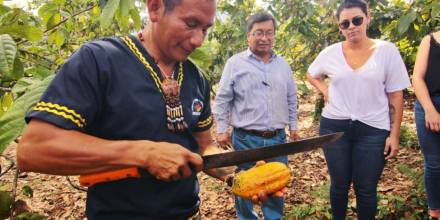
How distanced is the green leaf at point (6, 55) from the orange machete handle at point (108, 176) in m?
0.43

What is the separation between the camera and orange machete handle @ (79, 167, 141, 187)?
1.11 m

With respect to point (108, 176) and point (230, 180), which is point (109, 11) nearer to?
point (108, 176)

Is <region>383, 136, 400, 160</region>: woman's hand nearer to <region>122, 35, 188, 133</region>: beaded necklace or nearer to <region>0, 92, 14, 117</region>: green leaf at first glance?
<region>122, 35, 188, 133</region>: beaded necklace

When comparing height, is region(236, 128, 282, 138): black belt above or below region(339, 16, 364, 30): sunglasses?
below

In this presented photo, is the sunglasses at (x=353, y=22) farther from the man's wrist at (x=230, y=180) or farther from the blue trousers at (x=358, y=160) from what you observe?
the man's wrist at (x=230, y=180)

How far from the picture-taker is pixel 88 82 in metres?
1.09

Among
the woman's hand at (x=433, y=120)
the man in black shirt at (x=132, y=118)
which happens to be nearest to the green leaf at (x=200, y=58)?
the man in black shirt at (x=132, y=118)

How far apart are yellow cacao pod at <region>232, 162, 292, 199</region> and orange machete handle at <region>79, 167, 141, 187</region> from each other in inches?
25.3

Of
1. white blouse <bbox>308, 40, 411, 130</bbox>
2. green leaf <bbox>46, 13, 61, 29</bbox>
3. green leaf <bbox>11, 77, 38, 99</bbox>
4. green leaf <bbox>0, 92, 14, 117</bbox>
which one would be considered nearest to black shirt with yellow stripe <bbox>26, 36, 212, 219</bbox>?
green leaf <bbox>11, 77, 38, 99</bbox>

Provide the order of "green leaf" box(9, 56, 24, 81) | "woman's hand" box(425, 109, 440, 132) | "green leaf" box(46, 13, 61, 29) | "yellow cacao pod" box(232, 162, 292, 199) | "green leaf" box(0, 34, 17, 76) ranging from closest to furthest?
"green leaf" box(0, 34, 17, 76) < "green leaf" box(9, 56, 24, 81) < "yellow cacao pod" box(232, 162, 292, 199) < "green leaf" box(46, 13, 61, 29) < "woman's hand" box(425, 109, 440, 132)

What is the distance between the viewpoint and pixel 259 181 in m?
1.67

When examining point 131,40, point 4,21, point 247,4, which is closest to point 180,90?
point 131,40

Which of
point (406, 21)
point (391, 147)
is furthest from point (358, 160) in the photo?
point (406, 21)

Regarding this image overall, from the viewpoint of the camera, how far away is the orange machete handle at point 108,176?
111 cm
